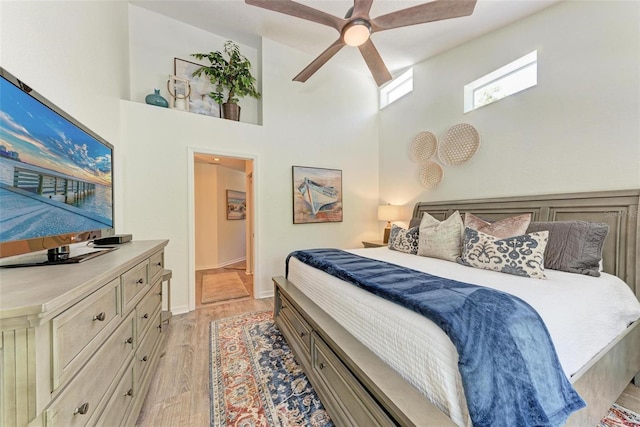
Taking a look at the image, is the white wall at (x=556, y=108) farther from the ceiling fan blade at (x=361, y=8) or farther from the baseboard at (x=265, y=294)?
the baseboard at (x=265, y=294)

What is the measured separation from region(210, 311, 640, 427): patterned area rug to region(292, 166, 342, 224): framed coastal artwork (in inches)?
71.1

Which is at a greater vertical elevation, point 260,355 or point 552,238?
point 552,238

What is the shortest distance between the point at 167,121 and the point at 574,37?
14.0ft

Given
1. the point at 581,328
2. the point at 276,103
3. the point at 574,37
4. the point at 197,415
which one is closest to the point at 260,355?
the point at 197,415

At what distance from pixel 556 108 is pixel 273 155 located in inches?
126

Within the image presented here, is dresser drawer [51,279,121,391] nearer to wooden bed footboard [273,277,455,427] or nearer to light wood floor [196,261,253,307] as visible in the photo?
wooden bed footboard [273,277,455,427]

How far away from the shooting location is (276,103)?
3568 mm

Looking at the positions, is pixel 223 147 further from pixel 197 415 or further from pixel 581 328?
pixel 581 328

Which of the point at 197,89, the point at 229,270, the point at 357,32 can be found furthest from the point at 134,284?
the point at 229,270

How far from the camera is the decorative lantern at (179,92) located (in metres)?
3.04

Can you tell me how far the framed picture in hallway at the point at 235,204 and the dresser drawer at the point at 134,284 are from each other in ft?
14.0

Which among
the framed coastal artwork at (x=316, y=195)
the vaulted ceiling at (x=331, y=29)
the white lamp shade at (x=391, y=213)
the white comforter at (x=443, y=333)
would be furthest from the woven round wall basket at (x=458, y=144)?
the white comforter at (x=443, y=333)

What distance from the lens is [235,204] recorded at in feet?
19.3

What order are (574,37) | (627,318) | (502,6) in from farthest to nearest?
(502,6), (574,37), (627,318)
